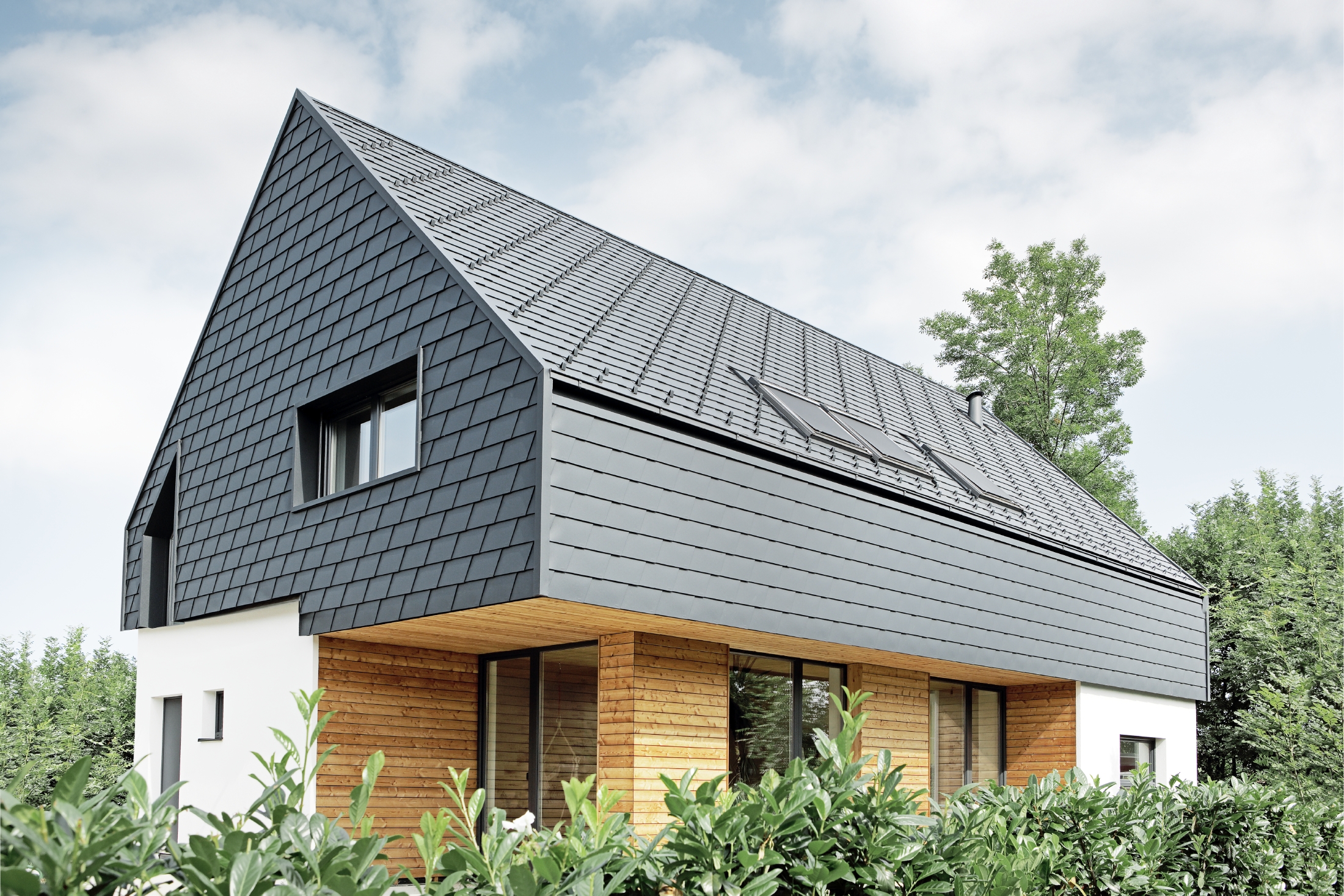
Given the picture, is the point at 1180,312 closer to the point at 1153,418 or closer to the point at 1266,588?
the point at 1153,418

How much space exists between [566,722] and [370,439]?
3.04m

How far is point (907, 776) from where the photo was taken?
11070 mm

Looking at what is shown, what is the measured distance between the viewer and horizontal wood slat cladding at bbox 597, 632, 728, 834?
8.03 m

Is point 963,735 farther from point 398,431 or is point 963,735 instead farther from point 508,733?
point 398,431

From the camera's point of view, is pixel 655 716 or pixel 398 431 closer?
pixel 655 716

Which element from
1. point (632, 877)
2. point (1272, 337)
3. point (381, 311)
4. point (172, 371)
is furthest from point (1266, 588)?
point (172, 371)

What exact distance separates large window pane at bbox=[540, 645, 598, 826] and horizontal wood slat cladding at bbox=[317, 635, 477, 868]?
1.00 metres

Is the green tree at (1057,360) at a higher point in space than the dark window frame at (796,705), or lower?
higher

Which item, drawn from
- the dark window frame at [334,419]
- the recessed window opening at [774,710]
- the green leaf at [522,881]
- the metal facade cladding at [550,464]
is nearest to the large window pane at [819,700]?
the recessed window opening at [774,710]

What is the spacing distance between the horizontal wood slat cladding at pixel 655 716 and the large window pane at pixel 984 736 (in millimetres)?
5356

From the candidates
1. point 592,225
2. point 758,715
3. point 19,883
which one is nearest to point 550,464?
point 758,715

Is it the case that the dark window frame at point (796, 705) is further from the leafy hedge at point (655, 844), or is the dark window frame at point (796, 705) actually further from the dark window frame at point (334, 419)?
the dark window frame at point (334, 419)

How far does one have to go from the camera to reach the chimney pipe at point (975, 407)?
17125 mm

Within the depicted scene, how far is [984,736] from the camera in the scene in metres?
13.2
